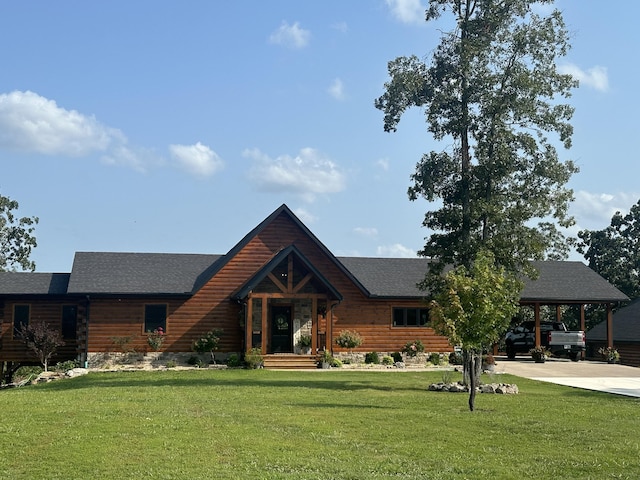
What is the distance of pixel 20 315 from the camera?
34250 millimetres

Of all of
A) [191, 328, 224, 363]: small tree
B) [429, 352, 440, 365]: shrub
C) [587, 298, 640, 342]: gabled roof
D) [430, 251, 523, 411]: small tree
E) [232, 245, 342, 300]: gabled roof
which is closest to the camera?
[430, 251, 523, 411]: small tree

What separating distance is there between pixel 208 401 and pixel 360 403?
3.91 meters

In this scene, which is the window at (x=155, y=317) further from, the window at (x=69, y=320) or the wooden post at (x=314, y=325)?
the wooden post at (x=314, y=325)

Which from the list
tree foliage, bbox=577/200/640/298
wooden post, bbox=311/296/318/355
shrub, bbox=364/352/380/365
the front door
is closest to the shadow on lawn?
wooden post, bbox=311/296/318/355

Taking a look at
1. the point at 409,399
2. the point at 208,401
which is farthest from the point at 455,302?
the point at 208,401

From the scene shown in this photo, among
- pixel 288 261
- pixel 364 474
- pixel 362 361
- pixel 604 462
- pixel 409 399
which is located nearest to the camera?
pixel 364 474

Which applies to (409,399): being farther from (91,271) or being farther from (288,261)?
(91,271)

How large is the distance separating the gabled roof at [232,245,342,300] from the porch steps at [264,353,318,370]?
2.88 m

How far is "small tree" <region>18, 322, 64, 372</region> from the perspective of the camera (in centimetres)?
3200

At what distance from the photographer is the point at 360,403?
19547 millimetres

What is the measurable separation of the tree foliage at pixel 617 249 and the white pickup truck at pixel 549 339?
58.4ft

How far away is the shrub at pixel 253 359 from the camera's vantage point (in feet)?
103

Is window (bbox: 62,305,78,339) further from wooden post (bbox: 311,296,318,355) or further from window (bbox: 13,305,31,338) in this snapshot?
wooden post (bbox: 311,296,318,355)

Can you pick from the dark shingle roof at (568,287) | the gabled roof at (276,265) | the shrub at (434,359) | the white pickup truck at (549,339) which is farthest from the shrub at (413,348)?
the white pickup truck at (549,339)
